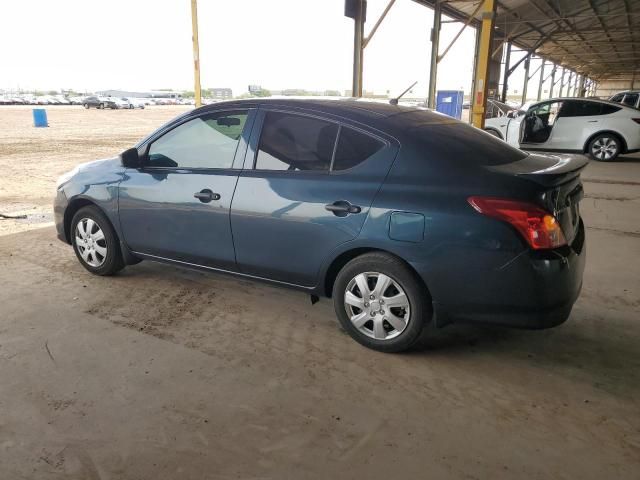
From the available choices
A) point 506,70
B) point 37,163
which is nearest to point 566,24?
point 506,70

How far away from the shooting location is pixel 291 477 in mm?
2143

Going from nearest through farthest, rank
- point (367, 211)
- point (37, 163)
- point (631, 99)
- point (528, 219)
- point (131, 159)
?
point (528, 219) → point (367, 211) → point (131, 159) → point (37, 163) → point (631, 99)

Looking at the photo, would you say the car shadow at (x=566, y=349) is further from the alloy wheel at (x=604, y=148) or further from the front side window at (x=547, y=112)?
the front side window at (x=547, y=112)

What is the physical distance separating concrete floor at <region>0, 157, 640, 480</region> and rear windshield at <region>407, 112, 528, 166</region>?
1191 millimetres

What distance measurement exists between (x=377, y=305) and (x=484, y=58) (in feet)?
Answer: 35.9

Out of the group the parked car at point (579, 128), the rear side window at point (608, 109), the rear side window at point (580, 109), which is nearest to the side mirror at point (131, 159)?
the parked car at point (579, 128)

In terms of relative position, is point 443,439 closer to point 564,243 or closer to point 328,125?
point 564,243

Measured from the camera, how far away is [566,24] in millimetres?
23312

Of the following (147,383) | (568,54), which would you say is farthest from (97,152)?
(568,54)

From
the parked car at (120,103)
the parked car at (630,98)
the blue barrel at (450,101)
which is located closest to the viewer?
the parked car at (630,98)

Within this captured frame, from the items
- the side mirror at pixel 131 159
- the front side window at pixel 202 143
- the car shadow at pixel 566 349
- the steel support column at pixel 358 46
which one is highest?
the steel support column at pixel 358 46

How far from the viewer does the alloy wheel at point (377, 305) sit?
304 cm

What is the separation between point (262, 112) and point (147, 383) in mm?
1905

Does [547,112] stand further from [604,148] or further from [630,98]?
[630,98]
